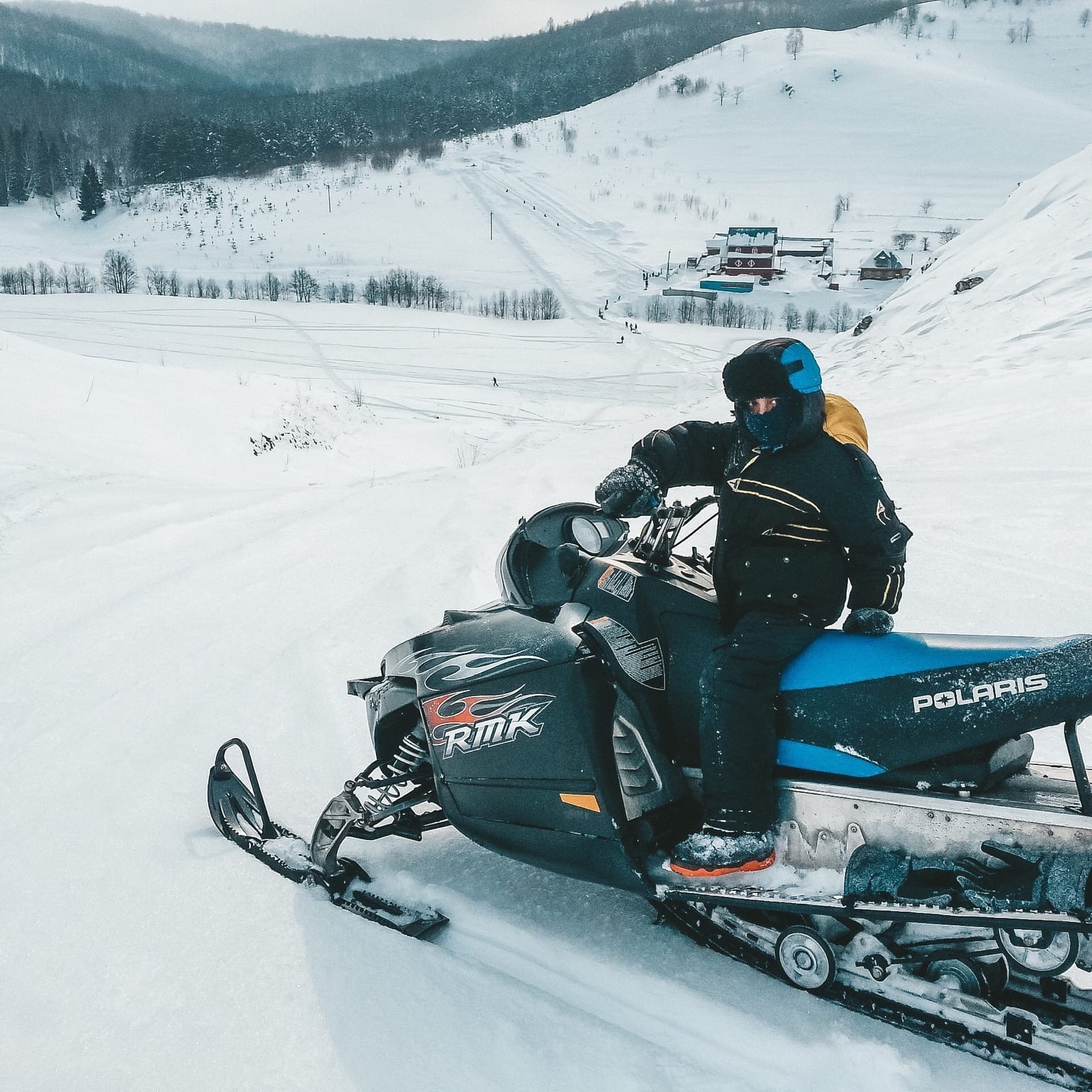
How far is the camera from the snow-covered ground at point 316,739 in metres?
2.21

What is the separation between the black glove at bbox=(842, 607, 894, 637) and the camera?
7.28ft

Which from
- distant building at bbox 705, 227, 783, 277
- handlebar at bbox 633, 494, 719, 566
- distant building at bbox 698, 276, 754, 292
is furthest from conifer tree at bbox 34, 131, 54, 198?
handlebar at bbox 633, 494, 719, 566

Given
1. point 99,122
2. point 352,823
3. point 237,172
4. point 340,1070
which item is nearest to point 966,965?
point 340,1070

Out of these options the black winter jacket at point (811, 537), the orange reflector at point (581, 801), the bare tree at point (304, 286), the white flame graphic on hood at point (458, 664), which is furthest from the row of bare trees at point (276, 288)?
the orange reflector at point (581, 801)

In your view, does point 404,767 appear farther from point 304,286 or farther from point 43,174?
point 43,174

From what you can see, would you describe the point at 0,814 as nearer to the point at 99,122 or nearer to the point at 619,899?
the point at 619,899

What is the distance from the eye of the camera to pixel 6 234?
80000 millimetres

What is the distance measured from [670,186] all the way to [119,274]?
52.9 metres

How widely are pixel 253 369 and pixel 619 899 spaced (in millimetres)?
33851

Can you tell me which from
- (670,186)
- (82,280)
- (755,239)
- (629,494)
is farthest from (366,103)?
(629,494)

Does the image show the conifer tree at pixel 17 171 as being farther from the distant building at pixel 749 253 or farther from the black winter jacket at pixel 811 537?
the black winter jacket at pixel 811 537

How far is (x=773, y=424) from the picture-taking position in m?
2.37

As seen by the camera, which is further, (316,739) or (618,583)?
(316,739)

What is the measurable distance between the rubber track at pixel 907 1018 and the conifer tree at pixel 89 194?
322 feet
